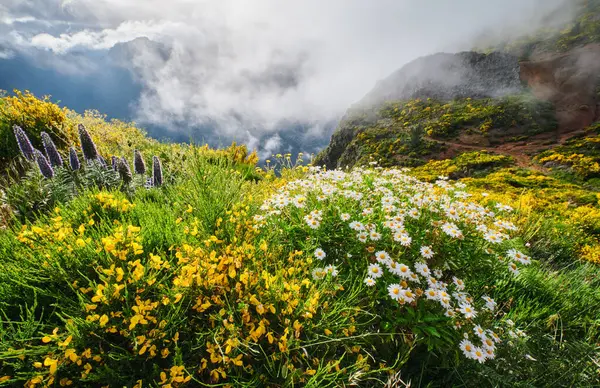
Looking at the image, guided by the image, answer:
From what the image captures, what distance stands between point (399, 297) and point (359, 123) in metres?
49.6

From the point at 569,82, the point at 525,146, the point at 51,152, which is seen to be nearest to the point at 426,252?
the point at 51,152

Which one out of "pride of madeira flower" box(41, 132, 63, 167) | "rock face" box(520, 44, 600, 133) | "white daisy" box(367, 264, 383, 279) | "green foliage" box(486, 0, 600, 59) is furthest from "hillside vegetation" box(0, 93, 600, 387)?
"green foliage" box(486, 0, 600, 59)

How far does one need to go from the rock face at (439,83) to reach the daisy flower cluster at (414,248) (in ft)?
137

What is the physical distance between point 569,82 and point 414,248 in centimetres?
5695

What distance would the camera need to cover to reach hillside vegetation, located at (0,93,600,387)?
1.70m

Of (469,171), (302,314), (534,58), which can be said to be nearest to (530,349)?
(302,314)

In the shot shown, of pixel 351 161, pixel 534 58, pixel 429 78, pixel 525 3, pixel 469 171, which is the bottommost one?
pixel 469 171

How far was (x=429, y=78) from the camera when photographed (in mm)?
58625

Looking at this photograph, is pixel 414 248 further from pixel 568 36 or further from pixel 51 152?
pixel 568 36

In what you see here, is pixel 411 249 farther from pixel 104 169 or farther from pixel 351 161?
pixel 351 161

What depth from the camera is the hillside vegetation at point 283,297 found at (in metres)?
1.70

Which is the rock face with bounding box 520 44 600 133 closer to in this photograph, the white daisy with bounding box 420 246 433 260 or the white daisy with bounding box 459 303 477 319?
the white daisy with bounding box 420 246 433 260

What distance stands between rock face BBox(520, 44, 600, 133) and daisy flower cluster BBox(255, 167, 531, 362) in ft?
138

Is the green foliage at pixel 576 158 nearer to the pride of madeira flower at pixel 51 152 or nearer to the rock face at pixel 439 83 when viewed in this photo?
the rock face at pixel 439 83
